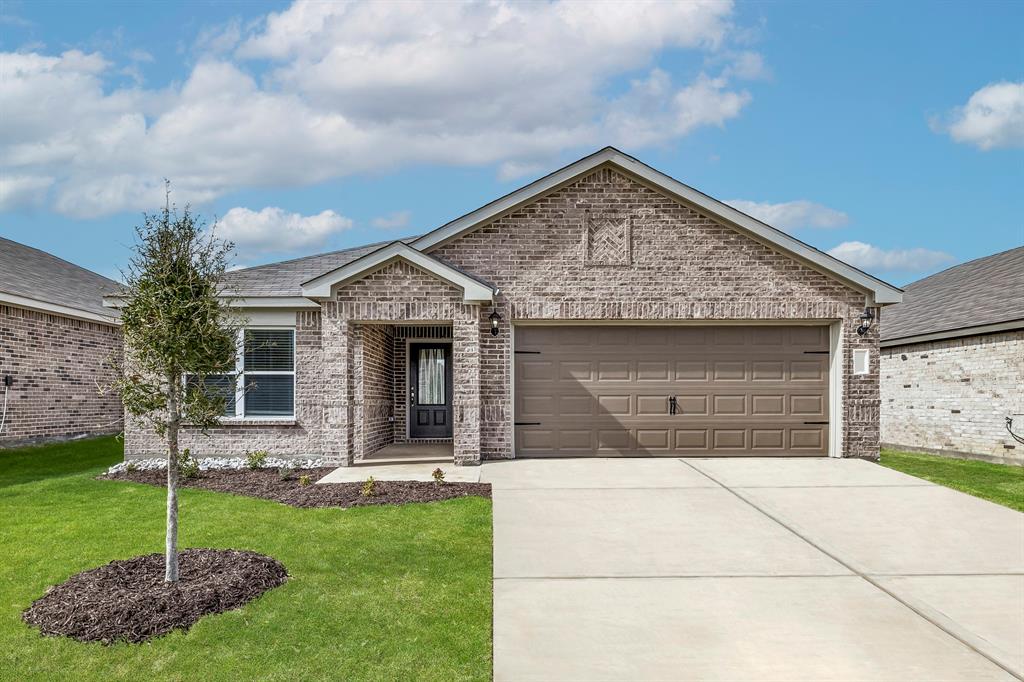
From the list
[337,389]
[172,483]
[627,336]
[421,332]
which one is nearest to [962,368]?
[627,336]

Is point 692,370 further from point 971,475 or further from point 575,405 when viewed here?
point 971,475

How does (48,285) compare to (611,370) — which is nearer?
(611,370)

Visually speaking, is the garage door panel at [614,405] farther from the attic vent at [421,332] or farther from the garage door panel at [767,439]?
the attic vent at [421,332]

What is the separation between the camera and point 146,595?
591 cm

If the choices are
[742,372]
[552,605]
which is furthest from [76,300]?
[552,605]

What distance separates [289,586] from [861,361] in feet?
37.2

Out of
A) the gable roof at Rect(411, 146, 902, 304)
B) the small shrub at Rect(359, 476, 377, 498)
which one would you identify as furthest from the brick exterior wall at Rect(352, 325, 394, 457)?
the small shrub at Rect(359, 476, 377, 498)

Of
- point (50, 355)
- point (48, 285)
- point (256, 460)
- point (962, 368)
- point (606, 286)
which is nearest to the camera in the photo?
point (256, 460)

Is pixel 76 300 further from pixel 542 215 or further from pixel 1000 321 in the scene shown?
pixel 1000 321

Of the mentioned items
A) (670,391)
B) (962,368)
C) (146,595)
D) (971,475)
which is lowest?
(971,475)

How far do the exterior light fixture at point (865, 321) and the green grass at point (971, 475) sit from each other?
2.51 metres

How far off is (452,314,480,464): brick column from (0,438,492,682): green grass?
3.20m

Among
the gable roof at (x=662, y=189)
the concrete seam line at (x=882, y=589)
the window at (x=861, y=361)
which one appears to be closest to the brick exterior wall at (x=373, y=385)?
the gable roof at (x=662, y=189)

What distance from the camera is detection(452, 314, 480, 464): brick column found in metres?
12.9
